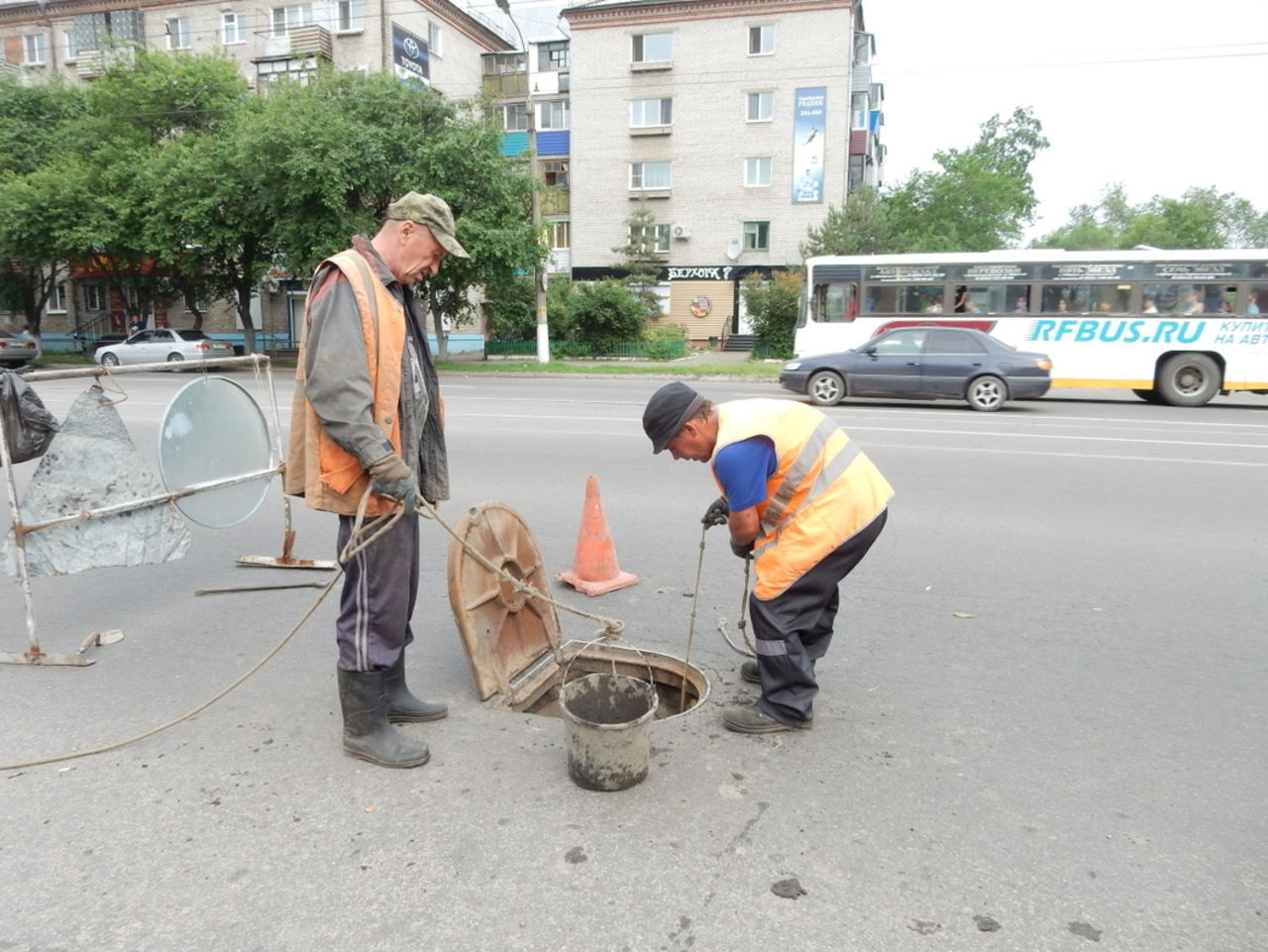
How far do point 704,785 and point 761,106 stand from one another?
3550 centimetres

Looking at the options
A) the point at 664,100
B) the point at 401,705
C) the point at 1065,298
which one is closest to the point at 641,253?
the point at 664,100

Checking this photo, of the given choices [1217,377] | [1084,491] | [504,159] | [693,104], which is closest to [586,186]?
[693,104]

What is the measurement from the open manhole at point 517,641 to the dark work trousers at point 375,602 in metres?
0.32

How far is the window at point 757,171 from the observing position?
34.9 m

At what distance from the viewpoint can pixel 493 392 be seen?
16.9m

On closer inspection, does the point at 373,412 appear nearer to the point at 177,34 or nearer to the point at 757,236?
the point at 757,236

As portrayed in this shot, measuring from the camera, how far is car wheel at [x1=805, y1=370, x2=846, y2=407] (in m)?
15.0

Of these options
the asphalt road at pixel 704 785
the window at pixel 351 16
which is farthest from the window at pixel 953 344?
the window at pixel 351 16

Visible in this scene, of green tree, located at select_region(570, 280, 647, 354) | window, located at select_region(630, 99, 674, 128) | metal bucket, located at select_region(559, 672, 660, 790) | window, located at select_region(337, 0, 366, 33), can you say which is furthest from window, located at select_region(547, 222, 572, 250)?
metal bucket, located at select_region(559, 672, 660, 790)

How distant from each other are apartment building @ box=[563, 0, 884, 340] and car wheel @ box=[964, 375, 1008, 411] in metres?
21.7

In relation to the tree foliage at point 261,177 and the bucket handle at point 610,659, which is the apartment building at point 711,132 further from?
the bucket handle at point 610,659

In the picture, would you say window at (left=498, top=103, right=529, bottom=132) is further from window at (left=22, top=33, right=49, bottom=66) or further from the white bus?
the white bus

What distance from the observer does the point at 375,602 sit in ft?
10.1

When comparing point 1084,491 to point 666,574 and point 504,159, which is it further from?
point 504,159
